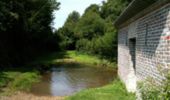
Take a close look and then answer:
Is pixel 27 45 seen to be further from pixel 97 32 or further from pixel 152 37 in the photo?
pixel 152 37

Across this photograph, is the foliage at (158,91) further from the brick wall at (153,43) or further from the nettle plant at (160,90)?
the brick wall at (153,43)

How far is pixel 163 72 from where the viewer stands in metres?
6.05

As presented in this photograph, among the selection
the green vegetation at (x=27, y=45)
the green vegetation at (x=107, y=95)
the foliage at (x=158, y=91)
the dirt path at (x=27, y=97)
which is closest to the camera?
the foliage at (x=158, y=91)

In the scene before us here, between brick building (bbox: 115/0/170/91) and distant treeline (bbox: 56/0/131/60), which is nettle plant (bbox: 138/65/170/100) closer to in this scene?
brick building (bbox: 115/0/170/91)

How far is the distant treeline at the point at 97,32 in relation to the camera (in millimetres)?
28281

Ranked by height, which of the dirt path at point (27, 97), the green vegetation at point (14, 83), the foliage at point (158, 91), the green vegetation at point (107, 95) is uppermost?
the foliage at point (158, 91)

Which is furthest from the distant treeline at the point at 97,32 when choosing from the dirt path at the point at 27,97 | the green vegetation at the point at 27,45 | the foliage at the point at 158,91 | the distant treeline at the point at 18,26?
the foliage at the point at 158,91

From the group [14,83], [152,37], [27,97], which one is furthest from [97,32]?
[152,37]

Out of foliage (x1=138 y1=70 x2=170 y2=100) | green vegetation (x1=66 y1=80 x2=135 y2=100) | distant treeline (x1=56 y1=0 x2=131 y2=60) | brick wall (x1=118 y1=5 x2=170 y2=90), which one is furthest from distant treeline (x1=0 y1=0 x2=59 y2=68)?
foliage (x1=138 y1=70 x2=170 y2=100)

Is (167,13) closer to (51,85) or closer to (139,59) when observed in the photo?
(139,59)

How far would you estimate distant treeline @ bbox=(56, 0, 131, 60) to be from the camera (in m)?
28.3

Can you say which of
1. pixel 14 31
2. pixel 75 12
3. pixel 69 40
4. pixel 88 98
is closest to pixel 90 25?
pixel 69 40

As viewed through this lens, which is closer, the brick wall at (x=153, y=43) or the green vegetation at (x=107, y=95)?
the brick wall at (x=153, y=43)

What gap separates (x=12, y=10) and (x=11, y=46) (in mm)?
4456
